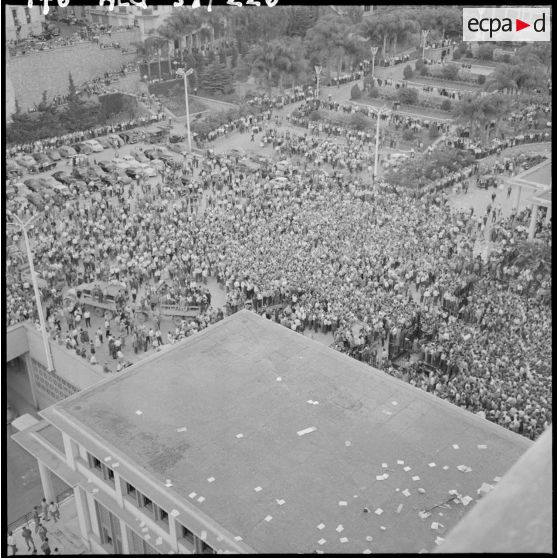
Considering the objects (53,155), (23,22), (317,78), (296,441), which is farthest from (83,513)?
(23,22)

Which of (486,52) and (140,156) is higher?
(486,52)

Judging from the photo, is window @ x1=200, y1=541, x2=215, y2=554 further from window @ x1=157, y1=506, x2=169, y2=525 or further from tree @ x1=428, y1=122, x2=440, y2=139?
tree @ x1=428, y1=122, x2=440, y2=139

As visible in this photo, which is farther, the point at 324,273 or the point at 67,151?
the point at 67,151

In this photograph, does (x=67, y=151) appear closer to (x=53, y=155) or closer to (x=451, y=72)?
(x=53, y=155)

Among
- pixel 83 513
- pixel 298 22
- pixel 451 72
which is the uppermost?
pixel 298 22

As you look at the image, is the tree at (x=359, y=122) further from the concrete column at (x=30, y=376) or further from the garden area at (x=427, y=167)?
the concrete column at (x=30, y=376)

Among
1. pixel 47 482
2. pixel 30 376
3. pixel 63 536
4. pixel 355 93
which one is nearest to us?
pixel 63 536

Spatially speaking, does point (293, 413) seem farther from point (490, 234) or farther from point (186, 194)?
point (186, 194)
